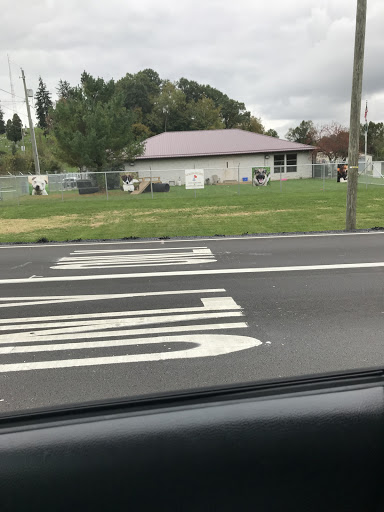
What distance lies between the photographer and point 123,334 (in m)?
5.06

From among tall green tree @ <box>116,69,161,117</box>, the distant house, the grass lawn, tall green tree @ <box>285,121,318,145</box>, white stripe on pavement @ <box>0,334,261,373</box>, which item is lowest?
white stripe on pavement @ <box>0,334,261,373</box>

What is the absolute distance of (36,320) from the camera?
18.4 feet

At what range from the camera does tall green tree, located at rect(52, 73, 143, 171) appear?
3269cm

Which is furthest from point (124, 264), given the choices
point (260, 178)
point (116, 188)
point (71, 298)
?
point (260, 178)

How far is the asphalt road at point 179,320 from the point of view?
3.97 m

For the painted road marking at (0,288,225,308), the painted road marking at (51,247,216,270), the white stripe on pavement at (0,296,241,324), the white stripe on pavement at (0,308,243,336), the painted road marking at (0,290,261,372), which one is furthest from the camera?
the painted road marking at (51,247,216,270)

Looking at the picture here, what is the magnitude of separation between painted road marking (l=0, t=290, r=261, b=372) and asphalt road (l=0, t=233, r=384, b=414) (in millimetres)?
13

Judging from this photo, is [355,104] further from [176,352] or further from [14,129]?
[14,129]

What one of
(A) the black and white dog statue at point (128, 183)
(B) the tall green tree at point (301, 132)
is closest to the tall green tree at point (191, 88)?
(B) the tall green tree at point (301, 132)

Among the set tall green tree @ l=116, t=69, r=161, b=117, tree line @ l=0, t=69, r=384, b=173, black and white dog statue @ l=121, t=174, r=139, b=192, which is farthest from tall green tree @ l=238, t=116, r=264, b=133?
black and white dog statue @ l=121, t=174, r=139, b=192

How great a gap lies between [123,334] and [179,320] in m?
0.80

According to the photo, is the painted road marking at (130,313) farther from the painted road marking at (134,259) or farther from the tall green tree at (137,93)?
the tall green tree at (137,93)

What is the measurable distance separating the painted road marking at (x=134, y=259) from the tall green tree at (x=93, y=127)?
2451 cm

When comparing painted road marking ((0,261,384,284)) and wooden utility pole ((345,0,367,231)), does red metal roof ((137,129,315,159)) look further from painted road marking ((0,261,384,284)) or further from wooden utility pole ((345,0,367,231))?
painted road marking ((0,261,384,284))
